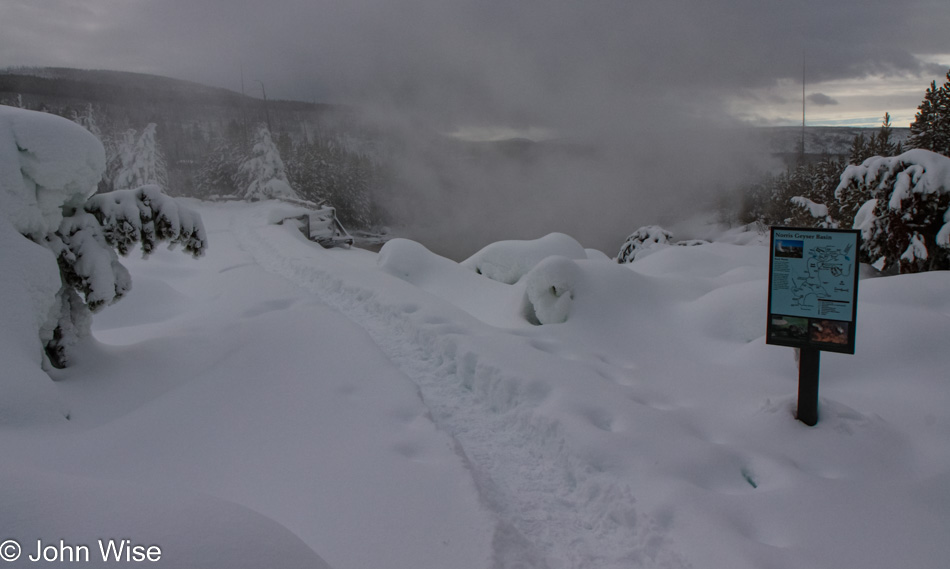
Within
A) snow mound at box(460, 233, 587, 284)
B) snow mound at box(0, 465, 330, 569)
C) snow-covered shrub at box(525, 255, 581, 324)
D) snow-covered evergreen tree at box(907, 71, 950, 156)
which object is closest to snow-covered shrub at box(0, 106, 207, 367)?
snow mound at box(0, 465, 330, 569)

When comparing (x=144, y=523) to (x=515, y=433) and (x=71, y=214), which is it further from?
(x=71, y=214)

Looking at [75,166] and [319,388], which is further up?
[75,166]

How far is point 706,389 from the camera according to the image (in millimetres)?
6008

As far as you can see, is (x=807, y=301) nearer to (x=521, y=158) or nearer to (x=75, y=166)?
(x=75, y=166)

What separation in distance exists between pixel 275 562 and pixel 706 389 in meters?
5.16

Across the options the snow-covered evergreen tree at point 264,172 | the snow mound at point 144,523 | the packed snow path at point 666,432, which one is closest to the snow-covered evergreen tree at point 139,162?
the snow-covered evergreen tree at point 264,172

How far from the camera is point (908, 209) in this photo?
32.3 feet

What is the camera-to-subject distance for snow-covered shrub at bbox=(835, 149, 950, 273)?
952cm

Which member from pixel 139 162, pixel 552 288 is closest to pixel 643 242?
pixel 552 288

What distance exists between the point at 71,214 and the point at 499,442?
5544 millimetres

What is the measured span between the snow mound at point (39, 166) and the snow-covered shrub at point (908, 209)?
42.5 ft

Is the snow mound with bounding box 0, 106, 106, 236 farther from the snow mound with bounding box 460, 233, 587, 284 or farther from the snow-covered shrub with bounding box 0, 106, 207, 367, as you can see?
the snow mound with bounding box 460, 233, 587, 284

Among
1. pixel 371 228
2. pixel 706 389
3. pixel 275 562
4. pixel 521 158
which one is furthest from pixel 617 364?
pixel 521 158

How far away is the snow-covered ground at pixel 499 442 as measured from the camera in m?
3.23
